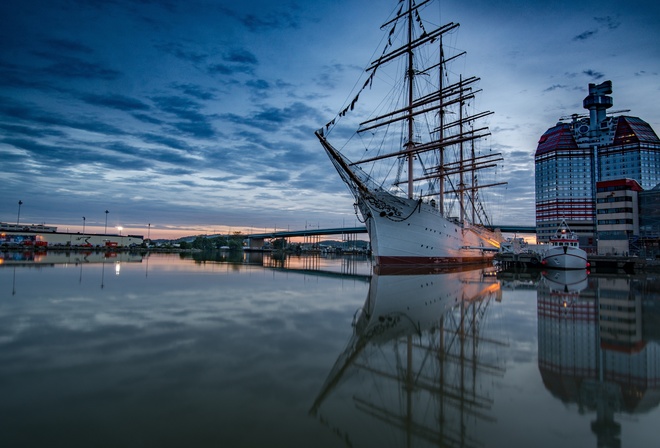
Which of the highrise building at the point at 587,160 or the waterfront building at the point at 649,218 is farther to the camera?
the highrise building at the point at 587,160

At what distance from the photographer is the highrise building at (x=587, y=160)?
122963 mm

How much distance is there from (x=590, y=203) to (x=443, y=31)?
465ft

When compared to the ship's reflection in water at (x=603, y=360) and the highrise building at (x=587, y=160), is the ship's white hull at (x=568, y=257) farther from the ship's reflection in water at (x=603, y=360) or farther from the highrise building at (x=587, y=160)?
the highrise building at (x=587, y=160)

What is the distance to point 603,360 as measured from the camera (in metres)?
6.63

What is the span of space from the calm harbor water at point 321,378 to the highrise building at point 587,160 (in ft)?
475

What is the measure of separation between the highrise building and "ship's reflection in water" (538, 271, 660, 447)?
459 ft

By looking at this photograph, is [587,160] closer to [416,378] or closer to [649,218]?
[649,218]

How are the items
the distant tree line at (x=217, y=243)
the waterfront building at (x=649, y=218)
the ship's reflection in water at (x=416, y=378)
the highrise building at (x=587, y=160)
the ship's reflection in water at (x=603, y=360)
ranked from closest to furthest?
the ship's reflection in water at (x=416, y=378)
the ship's reflection in water at (x=603, y=360)
the waterfront building at (x=649, y=218)
the highrise building at (x=587, y=160)
the distant tree line at (x=217, y=243)

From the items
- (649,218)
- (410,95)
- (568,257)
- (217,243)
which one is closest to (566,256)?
(568,257)

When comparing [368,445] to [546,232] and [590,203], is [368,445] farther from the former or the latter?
[590,203]

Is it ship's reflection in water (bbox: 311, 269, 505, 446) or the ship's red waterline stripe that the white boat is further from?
ship's reflection in water (bbox: 311, 269, 505, 446)

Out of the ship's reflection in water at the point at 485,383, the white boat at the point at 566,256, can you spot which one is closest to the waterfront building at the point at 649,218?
the white boat at the point at 566,256

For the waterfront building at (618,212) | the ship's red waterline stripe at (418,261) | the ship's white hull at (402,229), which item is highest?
the waterfront building at (618,212)

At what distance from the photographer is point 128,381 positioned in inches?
199
